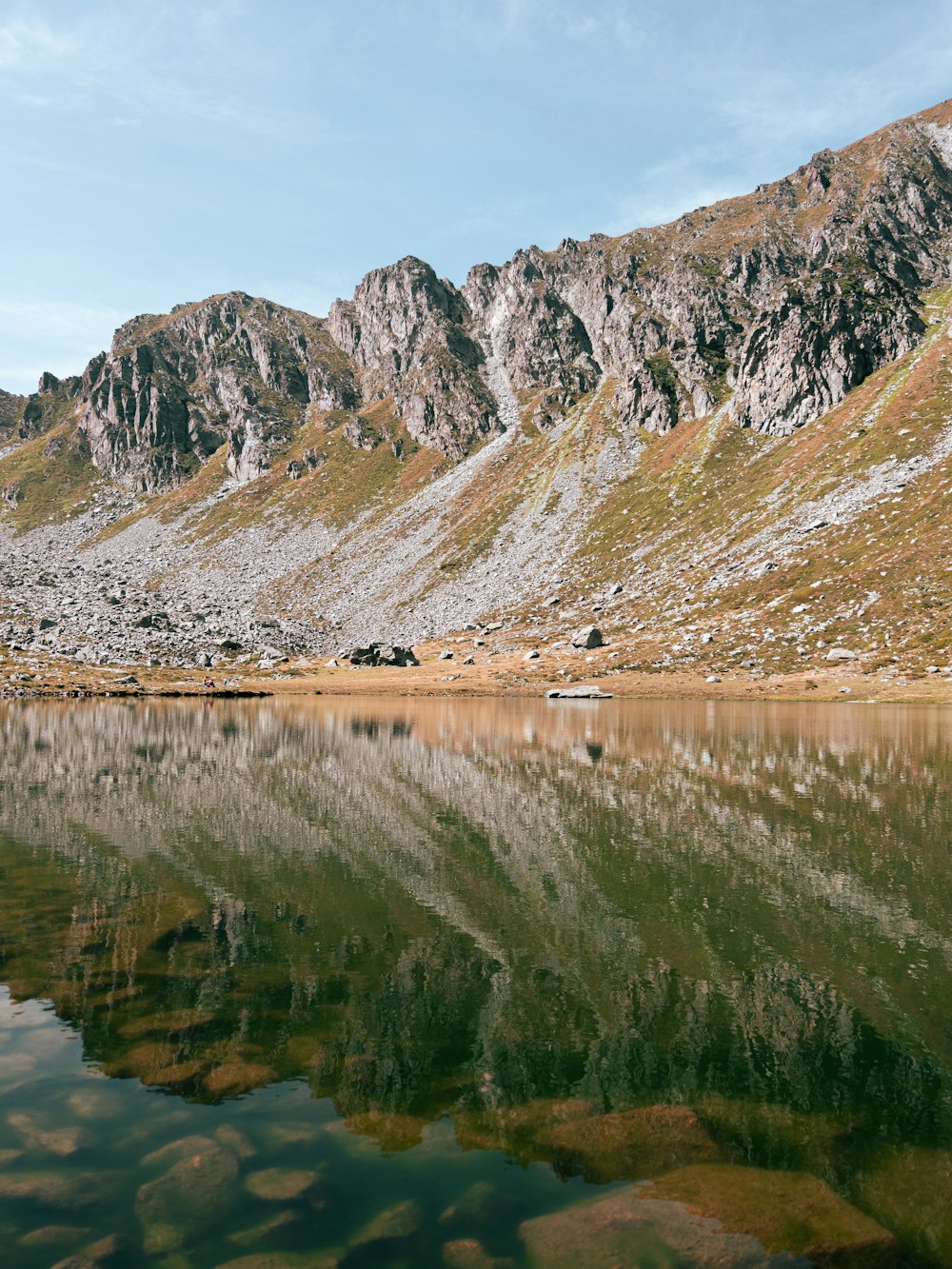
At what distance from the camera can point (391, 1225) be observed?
853 cm

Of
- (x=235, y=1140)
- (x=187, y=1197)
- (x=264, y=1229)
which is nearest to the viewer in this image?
(x=264, y=1229)

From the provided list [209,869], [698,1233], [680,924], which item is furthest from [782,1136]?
[209,869]

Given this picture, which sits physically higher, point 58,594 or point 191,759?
point 58,594

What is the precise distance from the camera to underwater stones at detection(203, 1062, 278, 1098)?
11.4 m

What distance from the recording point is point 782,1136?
10297 millimetres

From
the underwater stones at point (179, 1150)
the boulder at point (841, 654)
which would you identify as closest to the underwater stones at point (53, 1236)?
the underwater stones at point (179, 1150)

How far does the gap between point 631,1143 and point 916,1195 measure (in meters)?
3.48

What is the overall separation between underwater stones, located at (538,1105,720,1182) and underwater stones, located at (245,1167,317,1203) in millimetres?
3211

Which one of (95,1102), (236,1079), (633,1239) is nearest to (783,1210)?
(633,1239)

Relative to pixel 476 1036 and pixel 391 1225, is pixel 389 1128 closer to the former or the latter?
pixel 391 1225

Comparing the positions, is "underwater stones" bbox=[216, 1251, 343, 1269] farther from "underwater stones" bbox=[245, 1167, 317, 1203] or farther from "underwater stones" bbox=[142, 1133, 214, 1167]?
"underwater stones" bbox=[142, 1133, 214, 1167]

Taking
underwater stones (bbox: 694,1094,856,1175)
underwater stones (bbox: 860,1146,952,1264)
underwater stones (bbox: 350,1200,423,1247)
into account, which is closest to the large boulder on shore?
underwater stones (bbox: 694,1094,856,1175)

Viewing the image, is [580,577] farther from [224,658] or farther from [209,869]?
[209,869]

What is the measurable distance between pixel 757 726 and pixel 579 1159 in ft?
200
